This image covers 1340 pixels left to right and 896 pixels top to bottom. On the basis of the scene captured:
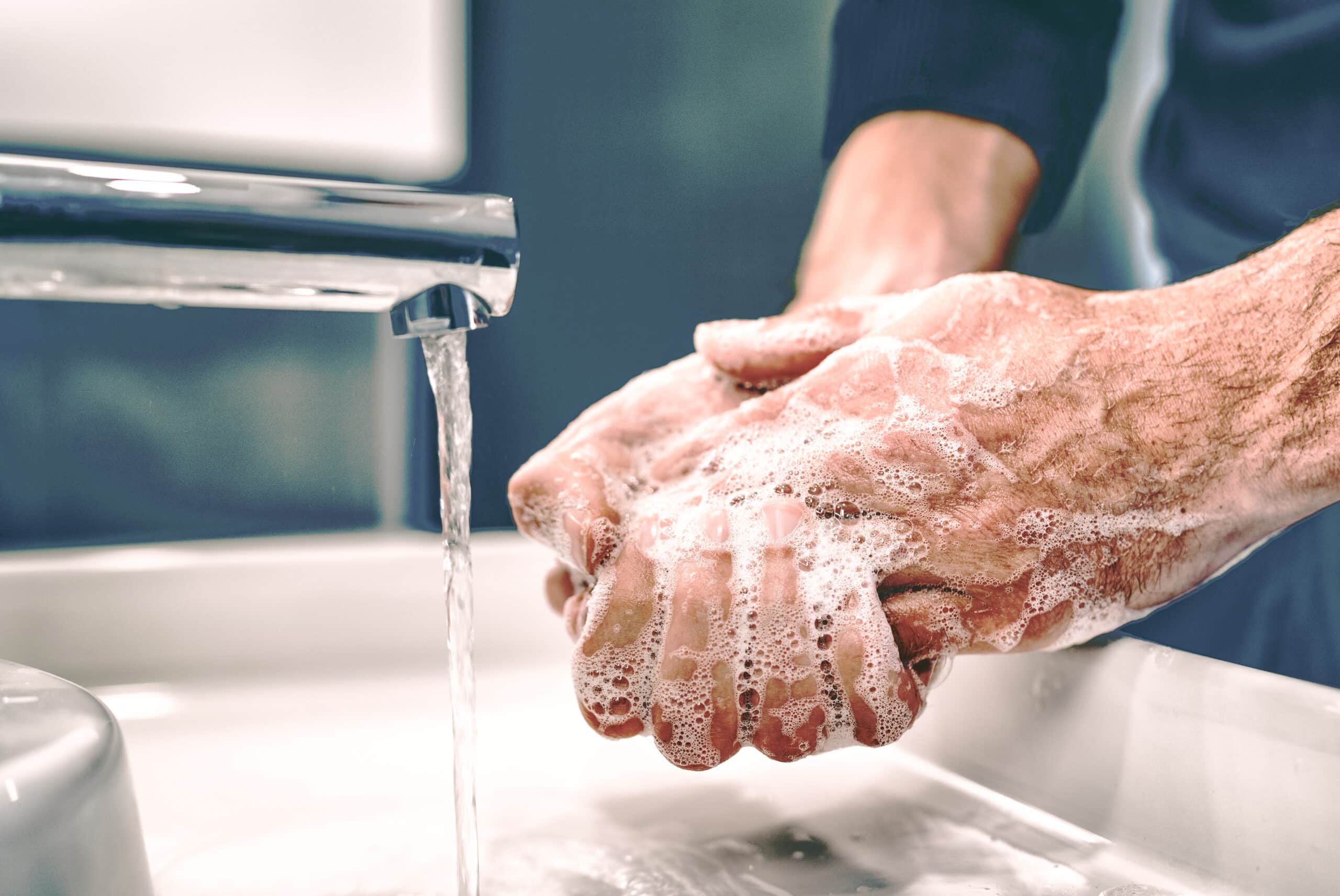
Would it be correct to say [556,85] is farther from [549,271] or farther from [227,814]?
[227,814]

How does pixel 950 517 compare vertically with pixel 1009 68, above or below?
below

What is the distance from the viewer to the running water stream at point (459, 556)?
365mm

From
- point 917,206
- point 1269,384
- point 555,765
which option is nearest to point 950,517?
point 1269,384

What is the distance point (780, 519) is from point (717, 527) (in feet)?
0.09

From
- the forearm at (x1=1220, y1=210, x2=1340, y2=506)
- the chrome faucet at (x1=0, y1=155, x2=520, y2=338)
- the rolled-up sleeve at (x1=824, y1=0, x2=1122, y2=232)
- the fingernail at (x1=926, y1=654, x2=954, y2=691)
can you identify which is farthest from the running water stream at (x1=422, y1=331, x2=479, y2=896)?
the rolled-up sleeve at (x1=824, y1=0, x2=1122, y2=232)

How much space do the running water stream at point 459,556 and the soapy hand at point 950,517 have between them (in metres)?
0.05

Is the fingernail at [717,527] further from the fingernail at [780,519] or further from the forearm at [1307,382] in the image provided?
the forearm at [1307,382]

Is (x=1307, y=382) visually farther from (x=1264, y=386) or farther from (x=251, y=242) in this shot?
(x=251, y=242)

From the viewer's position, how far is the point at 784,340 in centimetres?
46

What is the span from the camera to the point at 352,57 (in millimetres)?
1157

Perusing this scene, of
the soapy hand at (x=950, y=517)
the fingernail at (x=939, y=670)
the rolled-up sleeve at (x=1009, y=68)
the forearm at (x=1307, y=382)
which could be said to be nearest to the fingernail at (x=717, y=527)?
the soapy hand at (x=950, y=517)

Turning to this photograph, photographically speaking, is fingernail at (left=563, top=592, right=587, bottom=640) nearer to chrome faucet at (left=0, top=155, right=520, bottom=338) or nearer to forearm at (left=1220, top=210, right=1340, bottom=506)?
chrome faucet at (left=0, top=155, right=520, bottom=338)

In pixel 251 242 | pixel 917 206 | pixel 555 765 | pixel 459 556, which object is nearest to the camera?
pixel 251 242

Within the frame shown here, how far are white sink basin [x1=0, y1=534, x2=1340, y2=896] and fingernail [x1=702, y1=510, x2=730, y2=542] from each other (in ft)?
0.45
